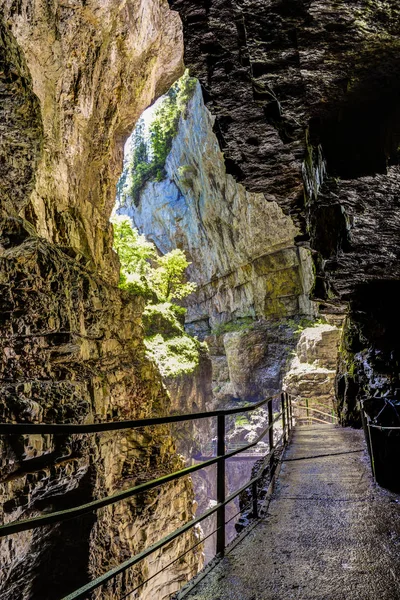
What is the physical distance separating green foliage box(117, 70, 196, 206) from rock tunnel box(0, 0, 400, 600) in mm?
14933

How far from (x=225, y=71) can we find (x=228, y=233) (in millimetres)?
27191

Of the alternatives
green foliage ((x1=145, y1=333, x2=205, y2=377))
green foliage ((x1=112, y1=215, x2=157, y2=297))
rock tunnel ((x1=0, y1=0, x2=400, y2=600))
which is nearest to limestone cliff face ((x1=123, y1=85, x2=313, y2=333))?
green foliage ((x1=112, y1=215, x2=157, y2=297))

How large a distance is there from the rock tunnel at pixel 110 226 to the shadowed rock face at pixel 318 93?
0.05 feet

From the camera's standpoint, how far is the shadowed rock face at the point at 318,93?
9.20 ft

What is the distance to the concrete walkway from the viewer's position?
2225mm

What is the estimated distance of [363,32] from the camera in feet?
9.11

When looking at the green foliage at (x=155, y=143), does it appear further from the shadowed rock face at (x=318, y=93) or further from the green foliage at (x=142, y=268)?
the shadowed rock face at (x=318, y=93)

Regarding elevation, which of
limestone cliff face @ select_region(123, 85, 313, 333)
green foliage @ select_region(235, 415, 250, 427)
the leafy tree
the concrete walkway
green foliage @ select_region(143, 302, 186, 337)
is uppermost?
limestone cliff face @ select_region(123, 85, 313, 333)

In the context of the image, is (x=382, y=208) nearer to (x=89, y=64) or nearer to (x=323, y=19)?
(x=323, y=19)

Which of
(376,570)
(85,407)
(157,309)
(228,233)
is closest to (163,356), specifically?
(157,309)

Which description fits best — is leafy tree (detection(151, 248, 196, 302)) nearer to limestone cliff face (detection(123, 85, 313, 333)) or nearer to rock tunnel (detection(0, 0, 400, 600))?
rock tunnel (detection(0, 0, 400, 600))

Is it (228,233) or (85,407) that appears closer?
(85,407)

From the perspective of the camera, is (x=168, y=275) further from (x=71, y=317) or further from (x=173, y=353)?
(x=71, y=317)

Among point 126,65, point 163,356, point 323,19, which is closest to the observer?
point 323,19
